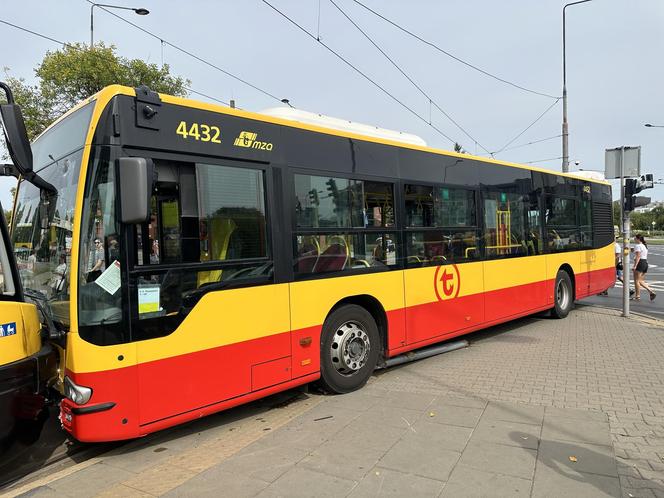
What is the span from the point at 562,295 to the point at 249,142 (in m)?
8.03

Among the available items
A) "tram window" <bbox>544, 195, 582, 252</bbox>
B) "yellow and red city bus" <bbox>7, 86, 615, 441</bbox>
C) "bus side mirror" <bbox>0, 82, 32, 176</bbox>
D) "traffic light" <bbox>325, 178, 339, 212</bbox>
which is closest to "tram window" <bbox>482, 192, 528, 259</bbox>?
"tram window" <bbox>544, 195, 582, 252</bbox>

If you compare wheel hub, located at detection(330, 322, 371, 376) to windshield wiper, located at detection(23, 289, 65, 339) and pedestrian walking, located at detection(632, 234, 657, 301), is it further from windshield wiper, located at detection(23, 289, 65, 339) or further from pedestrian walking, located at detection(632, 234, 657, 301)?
pedestrian walking, located at detection(632, 234, 657, 301)

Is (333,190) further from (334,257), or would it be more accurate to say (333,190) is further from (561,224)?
(561,224)

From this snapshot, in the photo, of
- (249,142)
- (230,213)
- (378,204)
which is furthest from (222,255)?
(378,204)

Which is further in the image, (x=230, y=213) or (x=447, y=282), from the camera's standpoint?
(x=447, y=282)

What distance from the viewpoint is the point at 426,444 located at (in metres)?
3.99

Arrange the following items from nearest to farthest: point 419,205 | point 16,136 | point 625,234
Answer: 1. point 16,136
2. point 419,205
3. point 625,234

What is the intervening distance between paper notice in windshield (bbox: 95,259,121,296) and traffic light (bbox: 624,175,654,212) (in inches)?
406

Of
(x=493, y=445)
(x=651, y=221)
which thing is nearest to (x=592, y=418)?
(x=493, y=445)

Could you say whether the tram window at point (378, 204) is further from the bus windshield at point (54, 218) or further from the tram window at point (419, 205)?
the bus windshield at point (54, 218)

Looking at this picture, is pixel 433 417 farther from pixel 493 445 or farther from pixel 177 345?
pixel 177 345

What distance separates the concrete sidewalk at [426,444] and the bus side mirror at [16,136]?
7.66ft

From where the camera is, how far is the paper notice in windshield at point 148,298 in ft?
11.9

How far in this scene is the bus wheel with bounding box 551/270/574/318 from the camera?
31.7 ft
